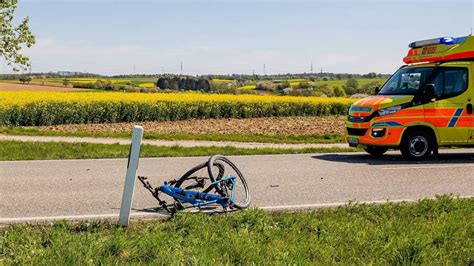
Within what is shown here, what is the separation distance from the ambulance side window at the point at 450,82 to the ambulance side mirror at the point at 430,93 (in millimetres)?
210

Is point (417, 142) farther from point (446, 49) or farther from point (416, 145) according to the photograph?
point (446, 49)

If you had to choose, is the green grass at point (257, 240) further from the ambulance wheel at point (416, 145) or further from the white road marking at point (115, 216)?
the ambulance wheel at point (416, 145)

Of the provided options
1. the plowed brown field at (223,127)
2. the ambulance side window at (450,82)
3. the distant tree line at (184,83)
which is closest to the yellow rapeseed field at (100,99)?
the plowed brown field at (223,127)

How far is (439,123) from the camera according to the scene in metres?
12.4

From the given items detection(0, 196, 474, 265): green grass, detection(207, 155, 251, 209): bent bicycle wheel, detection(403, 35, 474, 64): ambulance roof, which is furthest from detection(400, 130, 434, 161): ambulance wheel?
detection(0, 196, 474, 265): green grass

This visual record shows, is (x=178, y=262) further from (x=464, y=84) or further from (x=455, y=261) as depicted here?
(x=464, y=84)

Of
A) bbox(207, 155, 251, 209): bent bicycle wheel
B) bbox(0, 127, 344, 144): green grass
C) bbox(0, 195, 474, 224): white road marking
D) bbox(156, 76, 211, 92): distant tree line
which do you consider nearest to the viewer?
bbox(0, 195, 474, 224): white road marking

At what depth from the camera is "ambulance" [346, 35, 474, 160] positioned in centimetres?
1220

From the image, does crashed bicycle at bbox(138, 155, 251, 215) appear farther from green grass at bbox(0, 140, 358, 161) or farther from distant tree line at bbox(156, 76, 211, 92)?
distant tree line at bbox(156, 76, 211, 92)

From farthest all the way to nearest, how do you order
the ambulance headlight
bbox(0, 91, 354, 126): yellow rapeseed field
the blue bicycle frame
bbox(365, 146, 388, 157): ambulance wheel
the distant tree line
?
the distant tree line → bbox(0, 91, 354, 126): yellow rapeseed field → bbox(365, 146, 388, 157): ambulance wheel → the ambulance headlight → the blue bicycle frame

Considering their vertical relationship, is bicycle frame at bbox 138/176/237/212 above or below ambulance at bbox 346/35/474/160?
below

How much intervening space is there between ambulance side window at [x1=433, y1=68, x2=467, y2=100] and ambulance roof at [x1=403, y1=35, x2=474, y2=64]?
37 cm

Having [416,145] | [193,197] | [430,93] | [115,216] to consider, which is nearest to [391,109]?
[430,93]

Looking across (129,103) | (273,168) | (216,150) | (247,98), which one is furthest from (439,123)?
(247,98)
